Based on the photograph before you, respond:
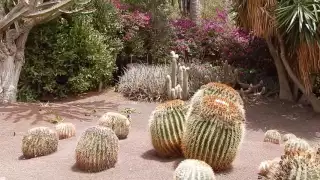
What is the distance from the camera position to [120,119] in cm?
629

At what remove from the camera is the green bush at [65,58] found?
12086 mm

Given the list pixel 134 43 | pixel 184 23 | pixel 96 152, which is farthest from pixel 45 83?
pixel 96 152

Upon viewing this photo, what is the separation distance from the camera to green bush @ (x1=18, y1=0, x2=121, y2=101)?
476 inches

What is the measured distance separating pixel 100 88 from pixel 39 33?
2536 mm

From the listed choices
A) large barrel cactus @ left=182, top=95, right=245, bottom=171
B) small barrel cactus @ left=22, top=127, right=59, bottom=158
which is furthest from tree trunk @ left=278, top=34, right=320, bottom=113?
small barrel cactus @ left=22, top=127, right=59, bottom=158

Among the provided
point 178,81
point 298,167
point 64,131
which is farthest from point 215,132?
point 178,81

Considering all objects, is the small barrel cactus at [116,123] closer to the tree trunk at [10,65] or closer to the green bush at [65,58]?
the tree trunk at [10,65]

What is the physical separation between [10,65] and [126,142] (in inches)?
233

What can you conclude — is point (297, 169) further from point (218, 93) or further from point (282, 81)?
point (282, 81)

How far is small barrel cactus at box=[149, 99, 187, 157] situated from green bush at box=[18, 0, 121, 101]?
25.1 feet

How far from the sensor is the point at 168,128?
196 inches

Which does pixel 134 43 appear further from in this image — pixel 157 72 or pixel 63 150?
pixel 63 150

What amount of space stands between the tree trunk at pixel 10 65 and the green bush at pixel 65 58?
100 cm

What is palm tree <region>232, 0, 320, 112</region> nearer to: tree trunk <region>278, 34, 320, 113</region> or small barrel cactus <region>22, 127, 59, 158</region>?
tree trunk <region>278, 34, 320, 113</region>
